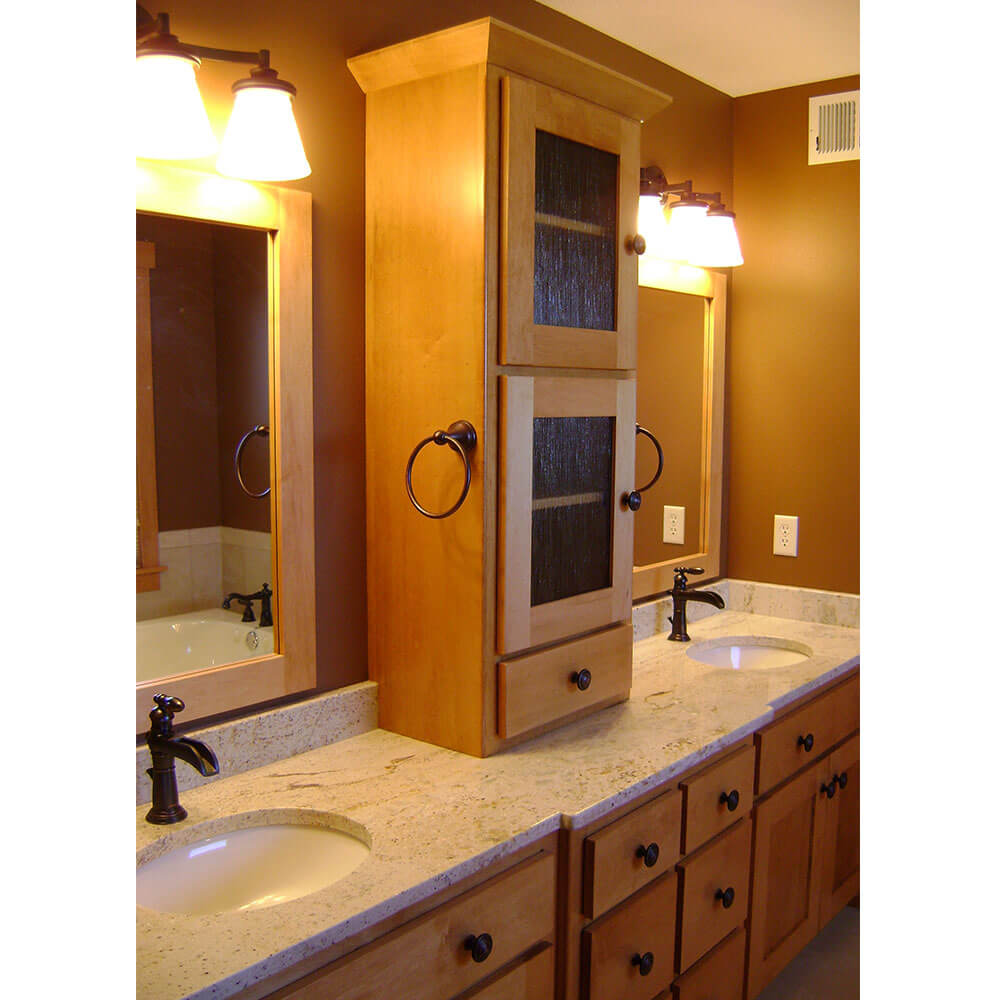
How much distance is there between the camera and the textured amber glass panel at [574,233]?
167 centimetres

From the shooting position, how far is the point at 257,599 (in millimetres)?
1630

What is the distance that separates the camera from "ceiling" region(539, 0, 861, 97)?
215cm

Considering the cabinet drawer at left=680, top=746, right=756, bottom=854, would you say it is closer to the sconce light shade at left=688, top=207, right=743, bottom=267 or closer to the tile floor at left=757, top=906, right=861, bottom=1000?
the tile floor at left=757, top=906, right=861, bottom=1000

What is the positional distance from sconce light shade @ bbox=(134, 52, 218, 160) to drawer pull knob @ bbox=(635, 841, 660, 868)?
4.08 ft

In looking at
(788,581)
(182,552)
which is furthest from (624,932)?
(788,581)

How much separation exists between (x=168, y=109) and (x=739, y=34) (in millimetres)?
1481

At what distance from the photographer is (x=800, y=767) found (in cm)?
216

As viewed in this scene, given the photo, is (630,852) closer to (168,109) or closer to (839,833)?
(839,833)

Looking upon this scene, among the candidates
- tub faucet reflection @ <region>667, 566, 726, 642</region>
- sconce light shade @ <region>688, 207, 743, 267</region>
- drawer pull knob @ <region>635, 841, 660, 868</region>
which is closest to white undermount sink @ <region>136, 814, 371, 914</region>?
drawer pull knob @ <region>635, 841, 660, 868</region>

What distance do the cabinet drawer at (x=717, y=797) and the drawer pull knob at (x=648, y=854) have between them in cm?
11

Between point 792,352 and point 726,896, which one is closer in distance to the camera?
point 726,896

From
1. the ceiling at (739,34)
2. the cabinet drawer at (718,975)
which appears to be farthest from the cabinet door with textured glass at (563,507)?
the ceiling at (739,34)

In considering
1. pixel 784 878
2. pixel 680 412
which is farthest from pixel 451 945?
pixel 680 412
